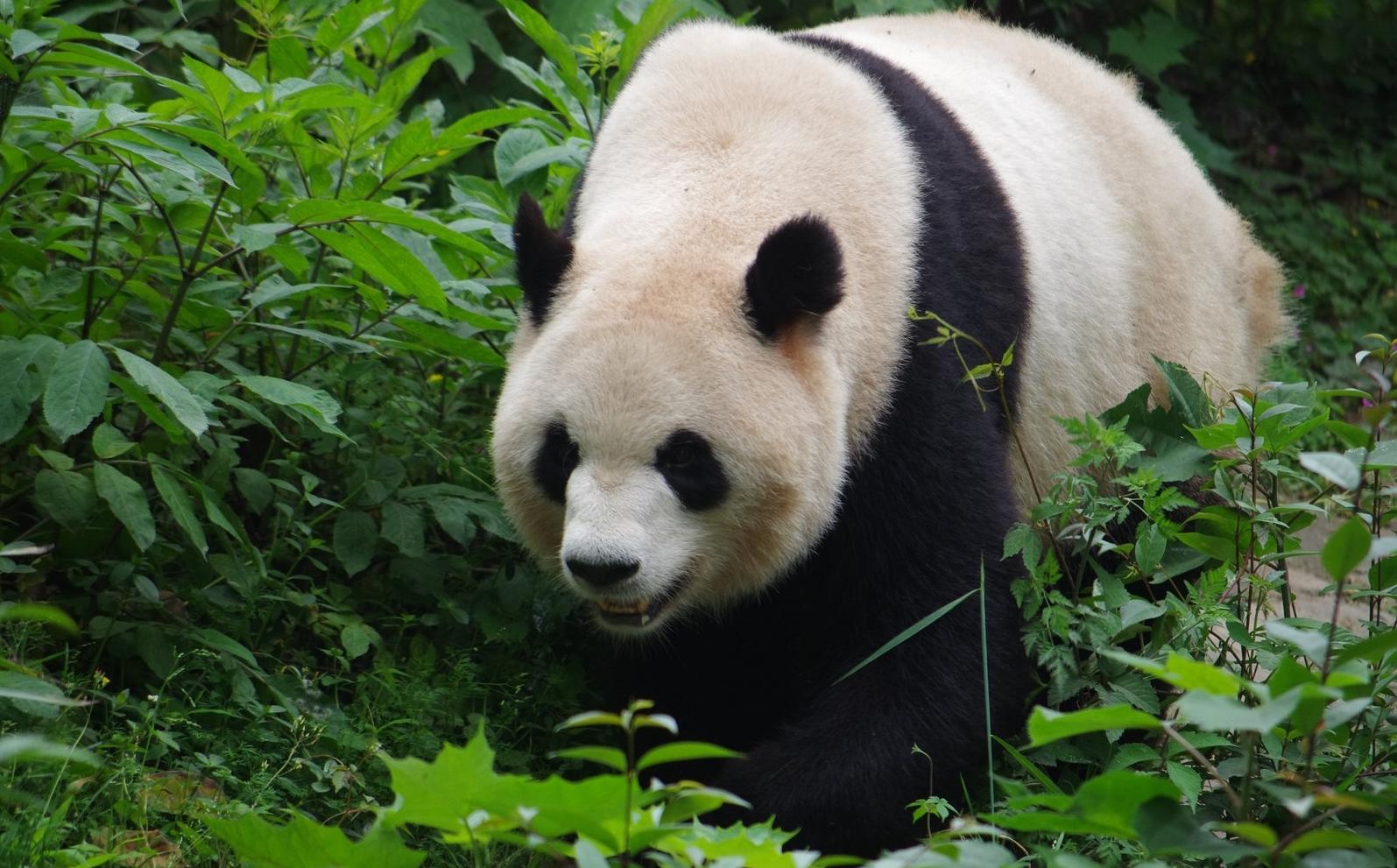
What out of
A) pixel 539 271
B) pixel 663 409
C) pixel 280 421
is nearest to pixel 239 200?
pixel 280 421

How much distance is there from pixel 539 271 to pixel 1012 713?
1571 millimetres

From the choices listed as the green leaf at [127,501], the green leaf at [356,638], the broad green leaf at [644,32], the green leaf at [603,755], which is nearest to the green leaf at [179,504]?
the green leaf at [127,501]

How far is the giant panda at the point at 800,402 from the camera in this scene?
121 inches

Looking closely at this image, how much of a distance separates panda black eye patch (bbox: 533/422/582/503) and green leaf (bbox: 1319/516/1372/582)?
1551 mm

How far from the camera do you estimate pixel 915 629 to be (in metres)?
3.32

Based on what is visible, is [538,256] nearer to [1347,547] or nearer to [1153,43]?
[1347,547]

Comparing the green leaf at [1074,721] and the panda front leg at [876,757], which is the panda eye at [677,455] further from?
the green leaf at [1074,721]

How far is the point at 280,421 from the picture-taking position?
4.25 m

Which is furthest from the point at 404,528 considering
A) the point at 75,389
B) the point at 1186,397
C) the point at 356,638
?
the point at 1186,397

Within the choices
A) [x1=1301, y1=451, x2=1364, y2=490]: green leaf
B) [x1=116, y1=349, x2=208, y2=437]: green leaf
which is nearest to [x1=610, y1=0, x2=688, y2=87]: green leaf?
[x1=116, y1=349, x2=208, y2=437]: green leaf

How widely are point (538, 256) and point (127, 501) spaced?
1.11 m

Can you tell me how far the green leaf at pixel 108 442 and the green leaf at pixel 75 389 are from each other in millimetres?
325

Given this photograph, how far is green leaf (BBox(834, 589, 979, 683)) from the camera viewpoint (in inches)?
131

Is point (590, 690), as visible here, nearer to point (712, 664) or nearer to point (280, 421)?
point (712, 664)
